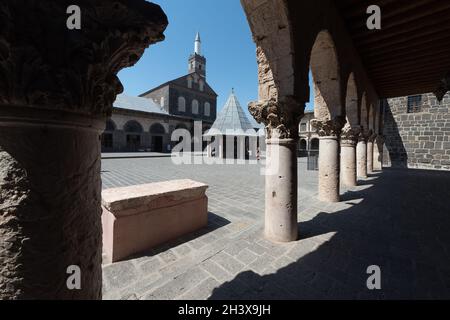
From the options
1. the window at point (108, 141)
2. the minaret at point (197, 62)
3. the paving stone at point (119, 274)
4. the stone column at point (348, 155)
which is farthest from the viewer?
the minaret at point (197, 62)

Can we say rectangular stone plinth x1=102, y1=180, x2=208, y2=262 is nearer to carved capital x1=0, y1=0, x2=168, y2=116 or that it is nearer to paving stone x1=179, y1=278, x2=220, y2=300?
paving stone x1=179, y1=278, x2=220, y2=300

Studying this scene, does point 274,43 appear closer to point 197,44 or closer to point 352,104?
point 352,104

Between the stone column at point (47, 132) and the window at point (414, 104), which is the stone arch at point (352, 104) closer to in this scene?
the stone column at point (47, 132)

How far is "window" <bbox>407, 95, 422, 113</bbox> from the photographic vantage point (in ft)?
41.0

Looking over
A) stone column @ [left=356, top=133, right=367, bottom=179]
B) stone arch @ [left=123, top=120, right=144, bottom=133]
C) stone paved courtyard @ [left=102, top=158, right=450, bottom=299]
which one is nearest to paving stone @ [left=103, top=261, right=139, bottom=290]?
stone paved courtyard @ [left=102, top=158, right=450, bottom=299]

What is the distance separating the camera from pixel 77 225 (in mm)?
895

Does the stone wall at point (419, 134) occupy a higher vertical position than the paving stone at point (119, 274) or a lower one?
higher

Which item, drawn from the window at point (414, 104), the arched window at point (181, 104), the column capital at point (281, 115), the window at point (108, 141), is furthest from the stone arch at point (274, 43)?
the arched window at point (181, 104)

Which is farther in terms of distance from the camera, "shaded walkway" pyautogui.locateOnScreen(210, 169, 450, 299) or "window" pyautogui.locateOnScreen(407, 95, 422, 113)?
"window" pyautogui.locateOnScreen(407, 95, 422, 113)

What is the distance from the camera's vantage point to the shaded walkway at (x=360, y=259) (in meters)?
1.87

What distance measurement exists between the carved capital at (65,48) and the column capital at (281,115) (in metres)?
1.98

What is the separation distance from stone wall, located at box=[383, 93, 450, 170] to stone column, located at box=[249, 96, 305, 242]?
49.2 feet
